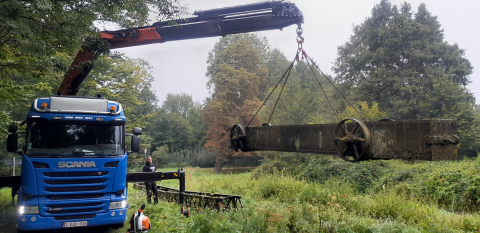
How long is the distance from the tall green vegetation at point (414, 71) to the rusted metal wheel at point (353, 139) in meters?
20.9

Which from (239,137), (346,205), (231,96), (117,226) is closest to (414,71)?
(231,96)

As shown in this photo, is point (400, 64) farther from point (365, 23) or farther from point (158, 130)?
point (158, 130)

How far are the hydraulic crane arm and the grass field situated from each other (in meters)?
4.40

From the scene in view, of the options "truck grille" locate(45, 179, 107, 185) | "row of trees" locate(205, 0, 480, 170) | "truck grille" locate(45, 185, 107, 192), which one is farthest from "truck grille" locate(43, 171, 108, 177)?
"row of trees" locate(205, 0, 480, 170)

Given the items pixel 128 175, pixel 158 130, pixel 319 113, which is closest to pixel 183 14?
pixel 128 175

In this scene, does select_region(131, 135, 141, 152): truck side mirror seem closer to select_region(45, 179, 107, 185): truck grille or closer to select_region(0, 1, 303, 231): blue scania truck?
select_region(0, 1, 303, 231): blue scania truck

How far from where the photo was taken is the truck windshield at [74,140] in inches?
233

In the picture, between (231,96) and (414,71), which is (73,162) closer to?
(231,96)

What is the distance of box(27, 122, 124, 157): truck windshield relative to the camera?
233 inches

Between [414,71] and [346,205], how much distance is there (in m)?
20.5

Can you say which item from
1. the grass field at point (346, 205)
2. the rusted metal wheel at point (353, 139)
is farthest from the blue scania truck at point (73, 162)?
the rusted metal wheel at point (353, 139)

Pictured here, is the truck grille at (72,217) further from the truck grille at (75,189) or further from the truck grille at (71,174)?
the truck grille at (71,174)

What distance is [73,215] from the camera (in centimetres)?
586

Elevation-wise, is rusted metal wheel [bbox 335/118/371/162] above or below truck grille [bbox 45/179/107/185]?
above
